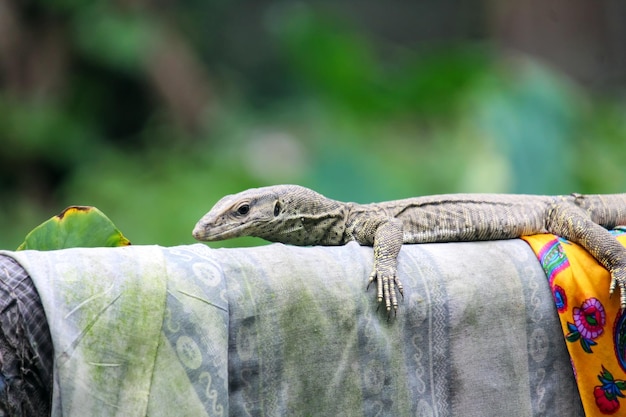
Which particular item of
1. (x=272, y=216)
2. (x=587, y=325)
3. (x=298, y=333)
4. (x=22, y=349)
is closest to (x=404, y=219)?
(x=272, y=216)

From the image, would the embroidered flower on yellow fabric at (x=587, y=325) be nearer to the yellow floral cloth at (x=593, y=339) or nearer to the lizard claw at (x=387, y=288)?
the yellow floral cloth at (x=593, y=339)

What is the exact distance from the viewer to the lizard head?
2637 mm

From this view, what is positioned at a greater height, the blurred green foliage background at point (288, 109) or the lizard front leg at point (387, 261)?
the blurred green foliage background at point (288, 109)

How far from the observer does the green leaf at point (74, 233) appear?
7.30 feet

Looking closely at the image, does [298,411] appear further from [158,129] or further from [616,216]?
[158,129]

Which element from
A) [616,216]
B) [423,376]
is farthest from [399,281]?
[616,216]

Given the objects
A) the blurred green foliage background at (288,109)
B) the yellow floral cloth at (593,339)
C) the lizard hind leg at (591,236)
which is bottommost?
the yellow floral cloth at (593,339)

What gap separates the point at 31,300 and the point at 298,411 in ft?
2.31

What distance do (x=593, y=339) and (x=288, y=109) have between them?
6527 mm

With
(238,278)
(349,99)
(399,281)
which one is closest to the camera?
(238,278)

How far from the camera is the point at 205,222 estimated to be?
263cm

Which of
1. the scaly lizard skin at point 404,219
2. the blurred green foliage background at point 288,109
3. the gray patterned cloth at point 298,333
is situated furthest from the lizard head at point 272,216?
the blurred green foliage background at point 288,109

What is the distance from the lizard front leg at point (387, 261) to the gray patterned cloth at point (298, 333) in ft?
0.11

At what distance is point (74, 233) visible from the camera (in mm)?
2236
